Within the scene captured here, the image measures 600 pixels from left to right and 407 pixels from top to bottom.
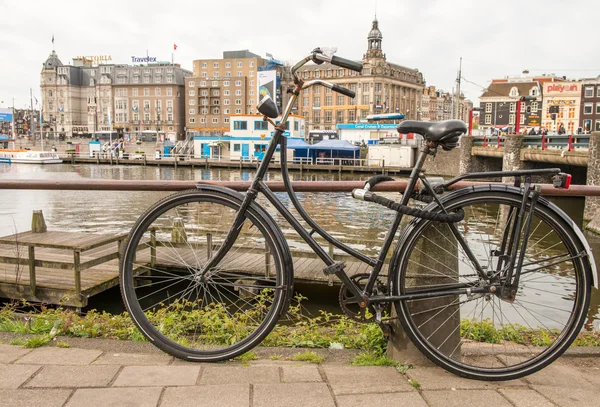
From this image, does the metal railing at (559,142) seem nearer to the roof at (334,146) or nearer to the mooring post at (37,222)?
the mooring post at (37,222)

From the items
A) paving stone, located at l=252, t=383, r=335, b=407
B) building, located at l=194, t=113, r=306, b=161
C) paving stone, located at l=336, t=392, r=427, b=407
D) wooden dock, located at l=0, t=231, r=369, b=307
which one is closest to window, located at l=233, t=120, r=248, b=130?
building, located at l=194, t=113, r=306, b=161

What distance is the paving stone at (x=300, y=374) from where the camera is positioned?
7.25 ft

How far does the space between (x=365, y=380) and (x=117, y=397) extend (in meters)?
0.97

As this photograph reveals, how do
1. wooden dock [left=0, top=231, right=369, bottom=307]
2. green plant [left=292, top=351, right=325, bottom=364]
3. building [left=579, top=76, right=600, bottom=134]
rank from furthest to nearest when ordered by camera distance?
building [left=579, top=76, right=600, bottom=134], wooden dock [left=0, top=231, right=369, bottom=307], green plant [left=292, top=351, right=325, bottom=364]

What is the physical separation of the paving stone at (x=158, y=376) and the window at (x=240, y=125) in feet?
202

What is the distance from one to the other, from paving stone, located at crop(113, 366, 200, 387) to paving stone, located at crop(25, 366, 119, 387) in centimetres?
6

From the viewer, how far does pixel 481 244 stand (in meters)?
2.72

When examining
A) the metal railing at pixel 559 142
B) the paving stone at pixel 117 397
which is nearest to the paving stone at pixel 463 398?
the paving stone at pixel 117 397

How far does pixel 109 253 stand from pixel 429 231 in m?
5.96

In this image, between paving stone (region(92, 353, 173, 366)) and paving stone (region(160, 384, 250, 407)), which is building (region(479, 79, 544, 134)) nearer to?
paving stone (region(92, 353, 173, 366))

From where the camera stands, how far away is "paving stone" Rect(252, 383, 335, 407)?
1.99 m

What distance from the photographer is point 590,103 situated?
70.8m

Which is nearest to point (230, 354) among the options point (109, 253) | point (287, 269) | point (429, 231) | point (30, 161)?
point (287, 269)

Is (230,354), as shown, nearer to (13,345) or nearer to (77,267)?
(13,345)
